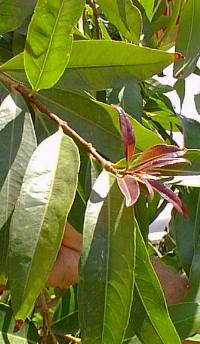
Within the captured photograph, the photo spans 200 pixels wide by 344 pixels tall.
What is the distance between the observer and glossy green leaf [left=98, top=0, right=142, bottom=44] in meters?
0.78

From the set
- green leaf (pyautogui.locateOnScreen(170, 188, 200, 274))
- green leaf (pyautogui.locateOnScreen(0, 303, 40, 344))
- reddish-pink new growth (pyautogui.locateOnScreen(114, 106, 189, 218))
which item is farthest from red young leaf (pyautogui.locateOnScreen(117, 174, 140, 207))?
green leaf (pyautogui.locateOnScreen(170, 188, 200, 274))

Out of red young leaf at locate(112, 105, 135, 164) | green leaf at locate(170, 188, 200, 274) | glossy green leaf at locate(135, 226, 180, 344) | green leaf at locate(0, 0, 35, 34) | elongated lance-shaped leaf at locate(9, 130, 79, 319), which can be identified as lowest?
green leaf at locate(170, 188, 200, 274)

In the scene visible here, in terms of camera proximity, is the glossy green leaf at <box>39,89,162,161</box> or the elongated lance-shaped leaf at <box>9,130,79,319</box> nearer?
the elongated lance-shaped leaf at <box>9,130,79,319</box>

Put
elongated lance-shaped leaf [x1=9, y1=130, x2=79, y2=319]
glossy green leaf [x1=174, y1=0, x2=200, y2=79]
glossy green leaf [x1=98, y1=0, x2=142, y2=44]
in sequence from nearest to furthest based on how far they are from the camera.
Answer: elongated lance-shaped leaf [x1=9, y1=130, x2=79, y2=319] < glossy green leaf [x1=98, y1=0, x2=142, y2=44] < glossy green leaf [x1=174, y1=0, x2=200, y2=79]

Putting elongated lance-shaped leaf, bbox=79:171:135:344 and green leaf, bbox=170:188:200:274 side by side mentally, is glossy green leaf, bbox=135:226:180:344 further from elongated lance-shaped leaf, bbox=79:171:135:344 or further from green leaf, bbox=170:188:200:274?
green leaf, bbox=170:188:200:274

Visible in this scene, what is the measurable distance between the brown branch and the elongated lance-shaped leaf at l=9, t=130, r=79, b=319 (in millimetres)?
32

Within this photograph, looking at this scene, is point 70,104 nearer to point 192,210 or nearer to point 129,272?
point 129,272

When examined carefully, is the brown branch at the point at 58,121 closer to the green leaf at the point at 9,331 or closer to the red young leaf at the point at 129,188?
the red young leaf at the point at 129,188

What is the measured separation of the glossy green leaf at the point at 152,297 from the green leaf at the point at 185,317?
16 cm

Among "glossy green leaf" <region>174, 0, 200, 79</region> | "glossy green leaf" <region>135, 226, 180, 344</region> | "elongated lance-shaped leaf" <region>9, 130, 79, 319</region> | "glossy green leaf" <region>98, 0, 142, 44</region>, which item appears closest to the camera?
"elongated lance-shaped leaf" <region>9, 130, 79, 319</region>

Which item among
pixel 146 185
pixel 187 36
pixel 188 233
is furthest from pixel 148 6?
pixel 146 185

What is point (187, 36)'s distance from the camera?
2.91 feet

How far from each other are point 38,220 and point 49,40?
0.48ft

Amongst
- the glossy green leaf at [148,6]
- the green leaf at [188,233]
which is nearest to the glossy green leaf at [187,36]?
the glossy green leaf at [148,6]
